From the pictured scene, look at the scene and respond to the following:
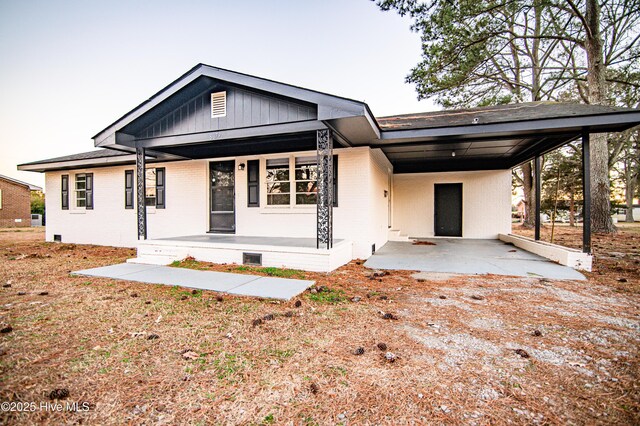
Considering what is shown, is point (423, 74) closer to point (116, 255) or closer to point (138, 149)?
point (138, 149)

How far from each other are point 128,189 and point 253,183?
4717mm

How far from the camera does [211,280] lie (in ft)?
15.1

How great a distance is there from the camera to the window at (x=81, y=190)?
10.1 meters

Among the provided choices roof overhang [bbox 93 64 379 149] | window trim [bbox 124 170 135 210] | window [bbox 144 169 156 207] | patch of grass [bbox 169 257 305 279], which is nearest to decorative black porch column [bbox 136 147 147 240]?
roof overhang [bbox 93 64 379 149]

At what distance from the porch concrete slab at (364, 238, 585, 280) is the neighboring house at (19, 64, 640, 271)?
752 millimetres

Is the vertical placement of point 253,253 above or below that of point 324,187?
below

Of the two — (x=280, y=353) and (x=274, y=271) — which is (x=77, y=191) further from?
(x=280, y=353)

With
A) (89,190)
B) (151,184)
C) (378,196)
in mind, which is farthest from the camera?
(89,190)

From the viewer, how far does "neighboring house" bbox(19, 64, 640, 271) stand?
5461 millimetres

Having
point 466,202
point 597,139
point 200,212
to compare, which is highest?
point 597,139

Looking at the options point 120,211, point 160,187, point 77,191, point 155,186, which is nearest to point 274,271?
point 160,187

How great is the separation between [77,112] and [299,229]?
1248cm

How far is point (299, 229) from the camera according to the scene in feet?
24.7

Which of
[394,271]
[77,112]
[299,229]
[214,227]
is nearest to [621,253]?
[394,271]
